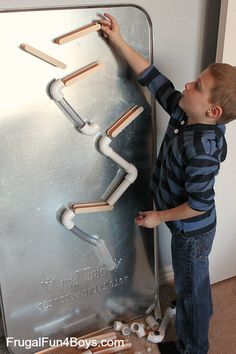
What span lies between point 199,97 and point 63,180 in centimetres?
43

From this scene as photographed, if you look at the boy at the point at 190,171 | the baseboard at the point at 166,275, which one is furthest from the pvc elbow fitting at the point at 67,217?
the baseboard at the point at 166,275

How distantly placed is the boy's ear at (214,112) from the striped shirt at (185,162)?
28 millimetres

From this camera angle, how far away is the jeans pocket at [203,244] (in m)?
1.12

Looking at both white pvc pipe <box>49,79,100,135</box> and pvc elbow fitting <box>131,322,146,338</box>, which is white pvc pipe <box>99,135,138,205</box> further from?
pvc elbow fitting <box>131,322,146,338</box>

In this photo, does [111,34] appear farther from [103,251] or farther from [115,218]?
[103,251]

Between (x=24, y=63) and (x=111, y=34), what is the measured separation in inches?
9.1

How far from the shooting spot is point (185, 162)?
39.2 inches

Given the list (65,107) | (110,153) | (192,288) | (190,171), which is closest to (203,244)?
(192,288)

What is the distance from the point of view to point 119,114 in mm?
1130

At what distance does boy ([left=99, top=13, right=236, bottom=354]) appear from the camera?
0.96 meters

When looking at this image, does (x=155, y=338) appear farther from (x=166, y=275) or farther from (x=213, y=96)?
(x=213, y=96)

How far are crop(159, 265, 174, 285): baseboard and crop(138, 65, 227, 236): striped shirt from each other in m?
0.42

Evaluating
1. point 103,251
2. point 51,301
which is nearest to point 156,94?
point 103,251

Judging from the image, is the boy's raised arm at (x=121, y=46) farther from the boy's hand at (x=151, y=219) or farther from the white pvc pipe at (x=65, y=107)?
the boy's hand at (x=151, y=219)
